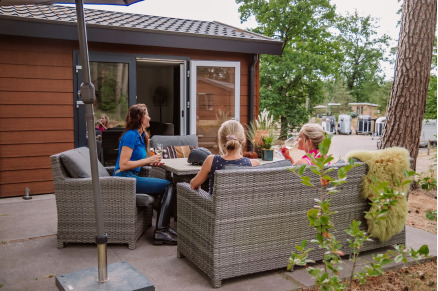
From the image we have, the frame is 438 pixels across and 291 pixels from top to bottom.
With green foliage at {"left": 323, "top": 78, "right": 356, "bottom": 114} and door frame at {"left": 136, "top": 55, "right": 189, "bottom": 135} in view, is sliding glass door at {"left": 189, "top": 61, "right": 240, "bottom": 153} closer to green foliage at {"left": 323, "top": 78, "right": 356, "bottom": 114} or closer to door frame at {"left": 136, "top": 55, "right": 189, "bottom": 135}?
door frame at {"left": 136, "top": 55, "right": 189, "bottom": 135}

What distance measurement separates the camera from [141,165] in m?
3.48

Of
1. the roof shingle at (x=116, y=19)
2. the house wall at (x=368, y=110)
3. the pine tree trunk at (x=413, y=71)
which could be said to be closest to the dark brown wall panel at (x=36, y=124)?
the roof shingle at (x=116, y=19)

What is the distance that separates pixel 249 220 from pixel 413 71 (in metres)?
3.69

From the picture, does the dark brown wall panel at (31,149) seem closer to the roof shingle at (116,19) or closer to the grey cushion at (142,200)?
the roof shingle at (116,19)

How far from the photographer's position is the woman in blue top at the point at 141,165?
3432mm

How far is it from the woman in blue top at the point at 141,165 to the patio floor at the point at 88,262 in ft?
0.51

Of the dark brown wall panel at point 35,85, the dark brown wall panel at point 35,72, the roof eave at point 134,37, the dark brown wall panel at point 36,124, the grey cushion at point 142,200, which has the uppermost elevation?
the roof eave at point 134,37

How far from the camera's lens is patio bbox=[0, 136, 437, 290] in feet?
8.61

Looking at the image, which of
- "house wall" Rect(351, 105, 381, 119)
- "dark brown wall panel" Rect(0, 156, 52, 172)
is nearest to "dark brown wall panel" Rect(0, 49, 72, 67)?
"dark brown wall panel" Rect(0, 156, 52, 172)

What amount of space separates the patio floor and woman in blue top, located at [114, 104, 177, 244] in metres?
0.15

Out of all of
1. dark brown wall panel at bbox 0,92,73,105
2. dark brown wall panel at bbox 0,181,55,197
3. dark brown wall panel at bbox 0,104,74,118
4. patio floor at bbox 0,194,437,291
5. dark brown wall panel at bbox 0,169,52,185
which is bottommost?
patio floor at bbox 0,194,437,291

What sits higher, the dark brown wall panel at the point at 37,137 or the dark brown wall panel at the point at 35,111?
the dark brown wall panel at the point at 35,111

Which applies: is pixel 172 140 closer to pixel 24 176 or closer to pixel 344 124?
pixel 24 176

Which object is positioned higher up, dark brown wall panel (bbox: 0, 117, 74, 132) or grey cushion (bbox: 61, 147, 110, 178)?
dark brown wall panel (bbox: 0, 117, 74, 132)
